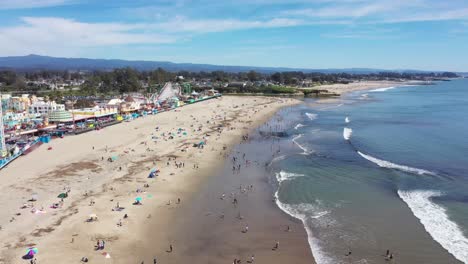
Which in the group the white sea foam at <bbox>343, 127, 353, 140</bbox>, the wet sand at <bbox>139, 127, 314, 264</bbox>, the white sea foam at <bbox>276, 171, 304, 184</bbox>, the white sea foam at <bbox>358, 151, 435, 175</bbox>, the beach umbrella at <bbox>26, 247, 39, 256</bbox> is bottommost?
the wet sand at <bbox>139, 127, 314, 264</bbox>

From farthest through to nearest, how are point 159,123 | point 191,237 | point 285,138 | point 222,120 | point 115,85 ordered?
point 115,85, point 222,120, point 159,123, point 285,138, point 191,237

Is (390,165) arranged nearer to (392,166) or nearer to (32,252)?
(392,166)

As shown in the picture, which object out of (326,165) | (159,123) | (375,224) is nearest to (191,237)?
(375,224)

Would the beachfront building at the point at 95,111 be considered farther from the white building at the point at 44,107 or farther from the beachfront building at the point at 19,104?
the beachfront building at the point at 19,104

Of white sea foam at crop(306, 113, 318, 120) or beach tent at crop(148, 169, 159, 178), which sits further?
white sea foam at crop(306, 113, 318, 120)

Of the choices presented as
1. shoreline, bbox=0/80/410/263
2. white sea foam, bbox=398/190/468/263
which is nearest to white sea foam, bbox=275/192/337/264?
shoreline, bbox=0/80/410/263

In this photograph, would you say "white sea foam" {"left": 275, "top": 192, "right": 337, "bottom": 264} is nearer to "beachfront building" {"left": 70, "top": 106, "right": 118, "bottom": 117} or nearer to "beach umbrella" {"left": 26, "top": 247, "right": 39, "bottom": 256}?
"beach umbrella" {"left": 26, "top": 247, "right": 39, "bottom": 256}

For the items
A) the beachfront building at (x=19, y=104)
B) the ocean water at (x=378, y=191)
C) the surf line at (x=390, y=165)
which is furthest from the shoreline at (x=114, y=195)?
the beachfront building at (x=19, y=104)

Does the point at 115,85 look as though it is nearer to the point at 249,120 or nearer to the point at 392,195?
the point at 249,120
